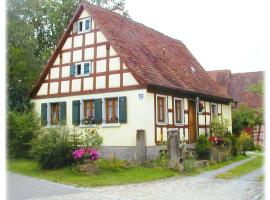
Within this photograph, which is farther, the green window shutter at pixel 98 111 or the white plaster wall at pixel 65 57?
the white plaster wall at pixel 65 57

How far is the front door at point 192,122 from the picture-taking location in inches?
835

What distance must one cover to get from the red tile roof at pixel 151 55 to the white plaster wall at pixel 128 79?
288 mm

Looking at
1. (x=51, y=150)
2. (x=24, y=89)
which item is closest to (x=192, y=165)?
(x=51, y=150)

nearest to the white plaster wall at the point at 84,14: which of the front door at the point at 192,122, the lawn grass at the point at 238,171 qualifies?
the front door at the point at 192,122

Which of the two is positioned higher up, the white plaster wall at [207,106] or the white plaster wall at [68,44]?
the white plaster wall at [68,44]

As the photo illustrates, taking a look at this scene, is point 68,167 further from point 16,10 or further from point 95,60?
point 16,10

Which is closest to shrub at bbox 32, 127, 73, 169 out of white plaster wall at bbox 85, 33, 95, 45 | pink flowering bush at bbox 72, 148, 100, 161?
pink flowering bush at bbox 72, 148, 100, 161

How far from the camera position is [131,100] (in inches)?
706

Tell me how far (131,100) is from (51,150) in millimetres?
4435

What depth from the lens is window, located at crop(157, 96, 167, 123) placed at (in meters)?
18.5

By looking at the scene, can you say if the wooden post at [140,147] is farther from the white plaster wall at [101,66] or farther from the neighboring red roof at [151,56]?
the white plaster wall at [101,66]

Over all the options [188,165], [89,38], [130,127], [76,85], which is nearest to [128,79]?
[130,127]

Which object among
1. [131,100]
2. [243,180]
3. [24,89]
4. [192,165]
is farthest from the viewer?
[24,89]

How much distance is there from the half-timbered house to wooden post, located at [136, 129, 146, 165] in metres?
0.97
